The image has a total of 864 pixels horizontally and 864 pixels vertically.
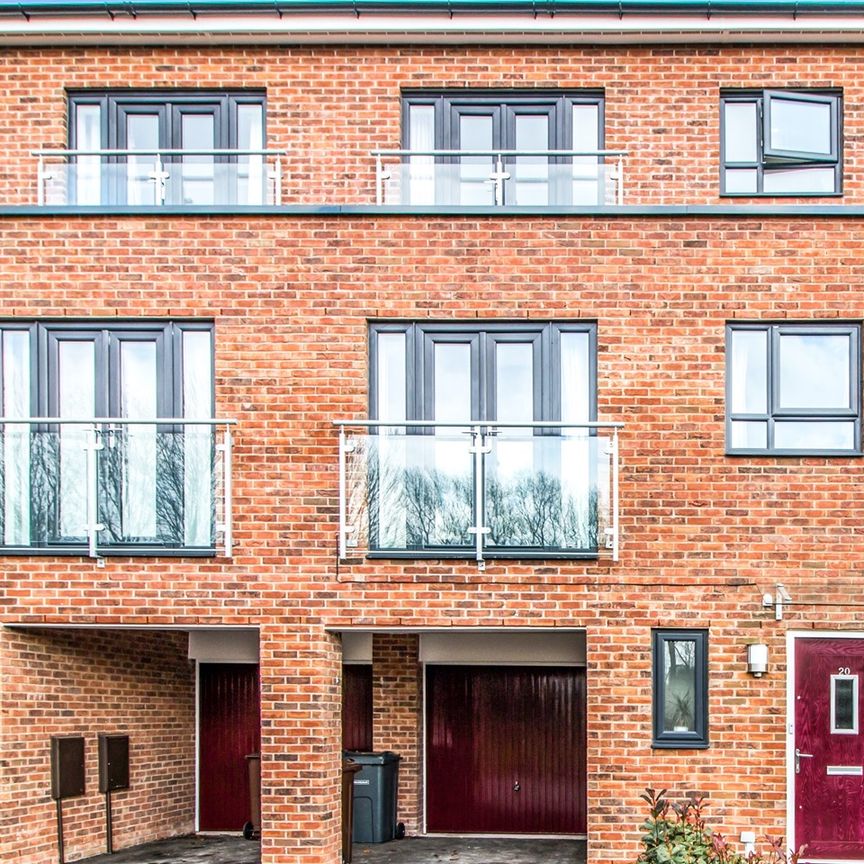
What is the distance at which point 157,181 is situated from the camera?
11.1 metres

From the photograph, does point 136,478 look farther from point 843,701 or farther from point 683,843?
point 843,701

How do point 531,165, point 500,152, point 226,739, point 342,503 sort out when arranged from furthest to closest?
point 226,739 → point 531,165 → point 500,152 → point 342,503

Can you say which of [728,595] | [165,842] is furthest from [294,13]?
[165,842]

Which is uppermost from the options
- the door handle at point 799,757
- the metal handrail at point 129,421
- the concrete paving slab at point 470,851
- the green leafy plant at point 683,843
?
the metal handrail at point 129,421

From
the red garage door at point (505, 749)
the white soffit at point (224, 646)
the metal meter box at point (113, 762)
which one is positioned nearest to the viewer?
the metal meter box at point (113, 762)

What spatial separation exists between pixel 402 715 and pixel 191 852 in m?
2.55

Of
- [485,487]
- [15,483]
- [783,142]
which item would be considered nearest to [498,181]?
[783,142]

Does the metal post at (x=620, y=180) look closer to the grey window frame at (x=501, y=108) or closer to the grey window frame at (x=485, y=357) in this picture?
the grey window frame at (x=501, y=108)

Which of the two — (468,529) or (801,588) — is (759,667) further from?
(468,529)

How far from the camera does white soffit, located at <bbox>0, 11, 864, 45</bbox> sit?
1088 centimetres

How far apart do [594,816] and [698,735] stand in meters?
1.15

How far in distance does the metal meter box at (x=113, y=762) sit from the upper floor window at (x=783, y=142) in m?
7.95

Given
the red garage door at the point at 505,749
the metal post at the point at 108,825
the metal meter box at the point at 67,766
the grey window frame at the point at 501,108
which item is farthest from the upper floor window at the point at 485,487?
the metal post at the point at 108,825

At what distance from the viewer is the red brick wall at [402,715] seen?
41.2 ft
